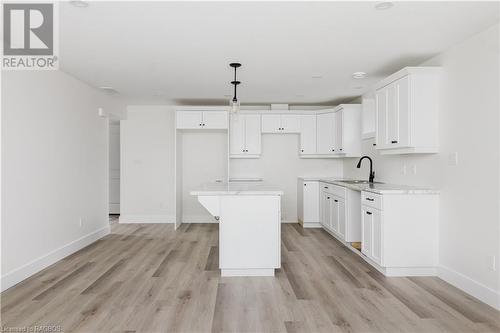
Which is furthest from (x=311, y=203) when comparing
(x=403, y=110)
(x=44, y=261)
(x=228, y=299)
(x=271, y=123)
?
(x=44, y=261)

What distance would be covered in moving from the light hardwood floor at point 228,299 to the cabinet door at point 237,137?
8.13 ft

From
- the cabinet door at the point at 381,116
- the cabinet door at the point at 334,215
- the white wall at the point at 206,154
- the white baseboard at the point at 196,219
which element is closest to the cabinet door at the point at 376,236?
the cabinet door at the point at 381,116

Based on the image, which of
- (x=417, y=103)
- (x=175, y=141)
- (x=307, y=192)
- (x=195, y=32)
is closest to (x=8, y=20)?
(x=195, y=32)

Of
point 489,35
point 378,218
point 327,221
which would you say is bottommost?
point 327,221

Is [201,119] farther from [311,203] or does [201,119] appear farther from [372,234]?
[372,234]

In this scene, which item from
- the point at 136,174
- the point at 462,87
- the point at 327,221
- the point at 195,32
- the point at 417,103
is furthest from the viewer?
the point at 136,174

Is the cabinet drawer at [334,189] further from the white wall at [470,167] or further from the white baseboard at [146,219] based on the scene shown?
the white baseboard at [146,219]

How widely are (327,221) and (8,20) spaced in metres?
4.86

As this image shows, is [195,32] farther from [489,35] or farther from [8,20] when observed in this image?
[489,35]

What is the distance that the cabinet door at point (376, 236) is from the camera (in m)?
3.41

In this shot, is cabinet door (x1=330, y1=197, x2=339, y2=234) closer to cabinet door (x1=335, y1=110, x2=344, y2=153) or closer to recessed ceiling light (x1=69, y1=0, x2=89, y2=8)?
cabinet door (x1=335, y1=110, x2=344, y2=153)

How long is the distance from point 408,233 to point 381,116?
1.45 meters

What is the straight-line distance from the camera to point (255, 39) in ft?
9.86

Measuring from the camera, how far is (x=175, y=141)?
5918mm
